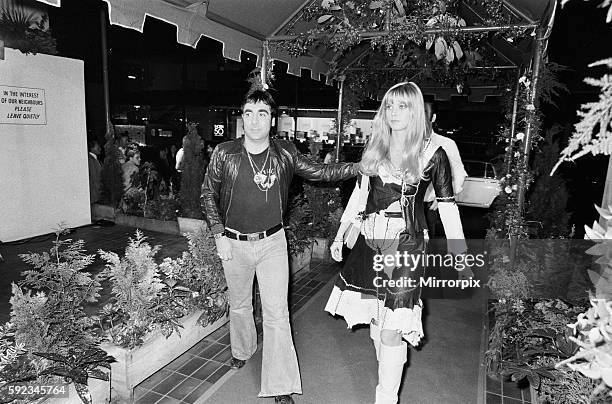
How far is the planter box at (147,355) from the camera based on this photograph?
3012 millimetres

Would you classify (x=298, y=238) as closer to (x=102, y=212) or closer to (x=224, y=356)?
(x=224, y=356)

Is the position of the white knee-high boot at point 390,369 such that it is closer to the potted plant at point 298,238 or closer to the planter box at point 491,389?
the planter box at point 491,389

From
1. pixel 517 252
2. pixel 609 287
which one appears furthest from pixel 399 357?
pixel 517 252

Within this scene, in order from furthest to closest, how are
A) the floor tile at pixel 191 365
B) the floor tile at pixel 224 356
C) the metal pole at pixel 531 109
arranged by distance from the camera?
1. the metal pole at pixel 531 109
2. the floor tile at pixel 224 356
3. the floor tile at pixel 191 365

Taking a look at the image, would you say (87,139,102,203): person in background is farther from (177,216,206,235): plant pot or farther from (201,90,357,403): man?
(201,90,357,403): man

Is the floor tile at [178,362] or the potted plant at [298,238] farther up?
the potted plant at [298,238]

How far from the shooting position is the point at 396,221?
2701mm

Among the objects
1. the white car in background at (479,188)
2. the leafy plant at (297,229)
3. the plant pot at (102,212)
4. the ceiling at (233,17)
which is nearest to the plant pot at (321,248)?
the leafy plant at (297,229)

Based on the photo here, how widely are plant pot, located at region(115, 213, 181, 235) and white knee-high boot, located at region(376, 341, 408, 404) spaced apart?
19.4 feet

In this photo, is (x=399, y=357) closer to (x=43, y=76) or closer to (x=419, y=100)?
(x=419, y=100)

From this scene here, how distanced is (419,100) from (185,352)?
9.32 feet

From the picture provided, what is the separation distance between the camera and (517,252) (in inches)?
168

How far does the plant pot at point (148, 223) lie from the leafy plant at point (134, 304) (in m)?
4.52

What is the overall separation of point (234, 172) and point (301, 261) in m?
3.17
